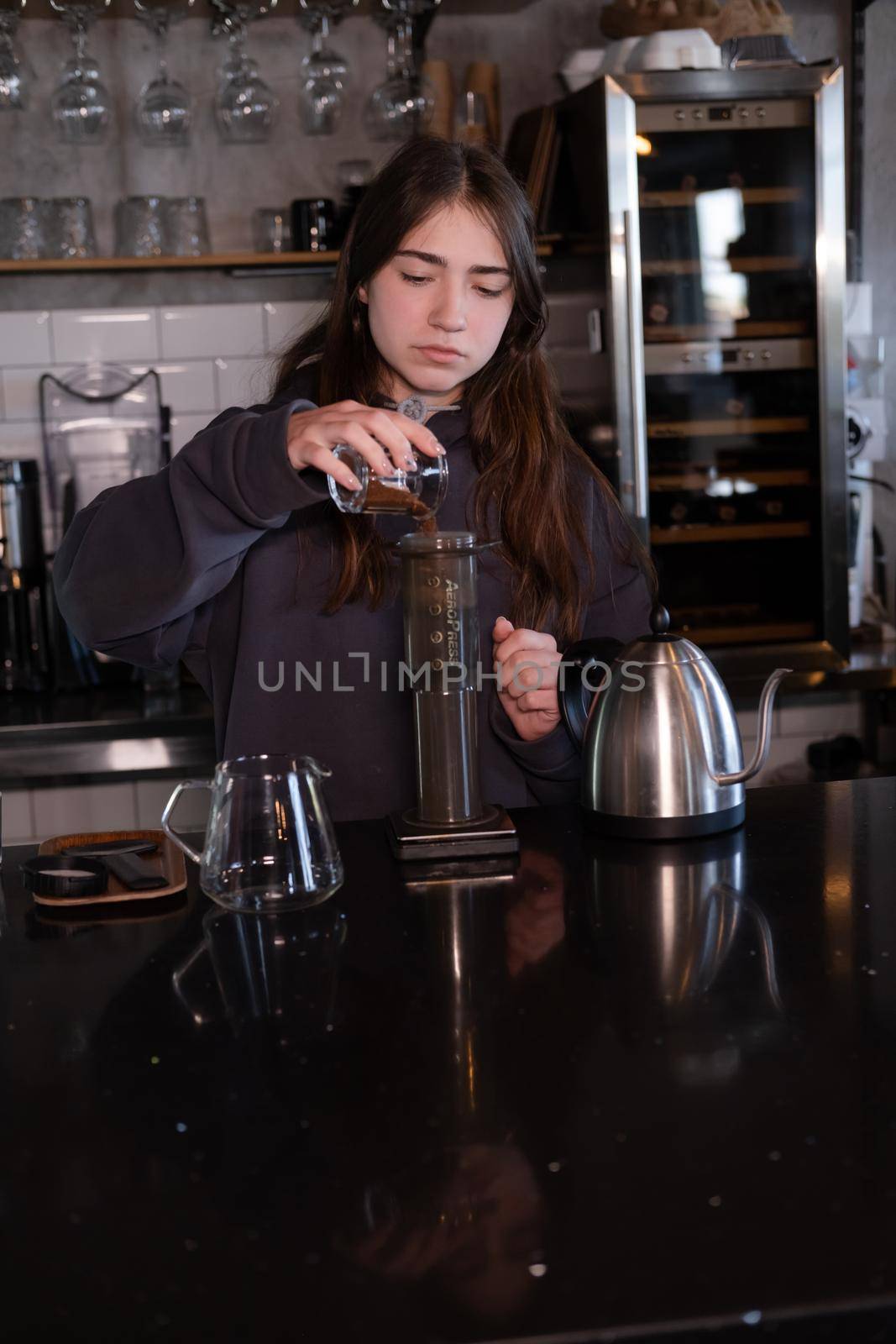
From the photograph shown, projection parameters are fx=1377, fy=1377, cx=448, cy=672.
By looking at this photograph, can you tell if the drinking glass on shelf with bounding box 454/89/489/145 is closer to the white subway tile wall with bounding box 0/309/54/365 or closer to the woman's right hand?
the white subway tile wall with bounding box 0/309/54/365

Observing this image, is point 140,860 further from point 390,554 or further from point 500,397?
point 500,397

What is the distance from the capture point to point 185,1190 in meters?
0.64

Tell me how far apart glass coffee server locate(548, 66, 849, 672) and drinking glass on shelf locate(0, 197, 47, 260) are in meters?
1.07

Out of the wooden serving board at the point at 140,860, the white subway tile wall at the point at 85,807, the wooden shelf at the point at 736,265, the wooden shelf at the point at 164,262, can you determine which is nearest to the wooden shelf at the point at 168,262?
the wooden shelf at the point at 164,262

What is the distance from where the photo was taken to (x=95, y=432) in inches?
111

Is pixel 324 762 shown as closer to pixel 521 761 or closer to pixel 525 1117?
pixel 521 761

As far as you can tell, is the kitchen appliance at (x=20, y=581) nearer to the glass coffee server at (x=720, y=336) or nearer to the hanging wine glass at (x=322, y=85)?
the hanging wine glass at (x=322, y=85)

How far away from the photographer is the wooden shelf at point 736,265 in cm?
274

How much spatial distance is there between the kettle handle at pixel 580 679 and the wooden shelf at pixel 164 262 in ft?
5.43

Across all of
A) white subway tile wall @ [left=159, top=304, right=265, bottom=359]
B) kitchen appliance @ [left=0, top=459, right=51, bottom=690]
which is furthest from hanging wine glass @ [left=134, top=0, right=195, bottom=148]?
kitchen appliance @ [left=0, top=459, right=51, bottom=690]

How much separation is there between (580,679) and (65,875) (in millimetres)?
494

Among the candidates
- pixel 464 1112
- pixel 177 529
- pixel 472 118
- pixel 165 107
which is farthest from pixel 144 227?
pixel 464 1112

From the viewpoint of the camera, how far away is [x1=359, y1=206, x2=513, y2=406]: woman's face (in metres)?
1.36

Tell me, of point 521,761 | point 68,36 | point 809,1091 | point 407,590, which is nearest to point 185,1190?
point 809,1091
